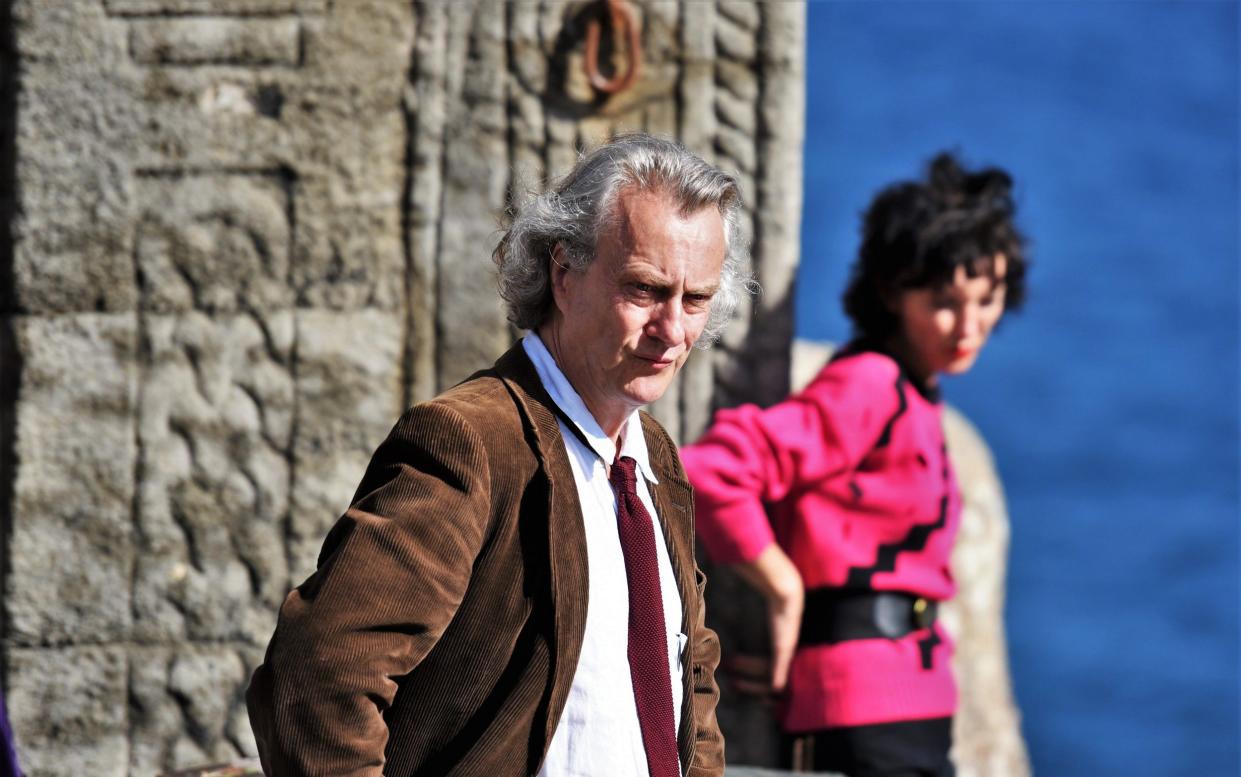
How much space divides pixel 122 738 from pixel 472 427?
1782mm

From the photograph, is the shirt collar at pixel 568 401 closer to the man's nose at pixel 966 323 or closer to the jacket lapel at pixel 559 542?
the jacket lapel at pixel 559 542

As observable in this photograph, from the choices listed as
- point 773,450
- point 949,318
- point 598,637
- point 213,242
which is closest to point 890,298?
point 949,318

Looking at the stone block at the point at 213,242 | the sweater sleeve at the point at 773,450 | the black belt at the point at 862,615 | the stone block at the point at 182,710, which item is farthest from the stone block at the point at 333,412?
the black belt at the point at 862,615

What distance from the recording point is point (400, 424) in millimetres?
1602

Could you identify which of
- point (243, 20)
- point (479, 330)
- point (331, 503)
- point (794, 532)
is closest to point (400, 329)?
point (479, 330)

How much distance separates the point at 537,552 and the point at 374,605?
20 cm

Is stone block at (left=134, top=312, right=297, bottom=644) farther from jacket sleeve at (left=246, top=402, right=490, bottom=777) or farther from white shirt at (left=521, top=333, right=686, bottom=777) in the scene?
jacket sleeve at (left=246, top=402, right=490, bottom=777)

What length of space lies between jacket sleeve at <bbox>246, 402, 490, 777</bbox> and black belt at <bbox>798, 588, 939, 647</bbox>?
1.57m

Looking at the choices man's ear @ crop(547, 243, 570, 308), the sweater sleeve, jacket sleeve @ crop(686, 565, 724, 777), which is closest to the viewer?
man's ear @ crop(547, 243, 570, 308)

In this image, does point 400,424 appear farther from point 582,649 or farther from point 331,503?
point 331,503

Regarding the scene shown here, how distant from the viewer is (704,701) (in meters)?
1.98

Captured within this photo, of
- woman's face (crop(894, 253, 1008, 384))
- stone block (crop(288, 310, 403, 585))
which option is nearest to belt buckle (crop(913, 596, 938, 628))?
woman's face (crop(894, 253, 1008, 384))

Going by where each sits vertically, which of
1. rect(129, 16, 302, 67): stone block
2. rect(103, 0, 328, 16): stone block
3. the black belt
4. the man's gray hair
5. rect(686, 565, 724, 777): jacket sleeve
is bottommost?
the black belt

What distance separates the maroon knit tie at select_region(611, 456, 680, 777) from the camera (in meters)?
1.69
